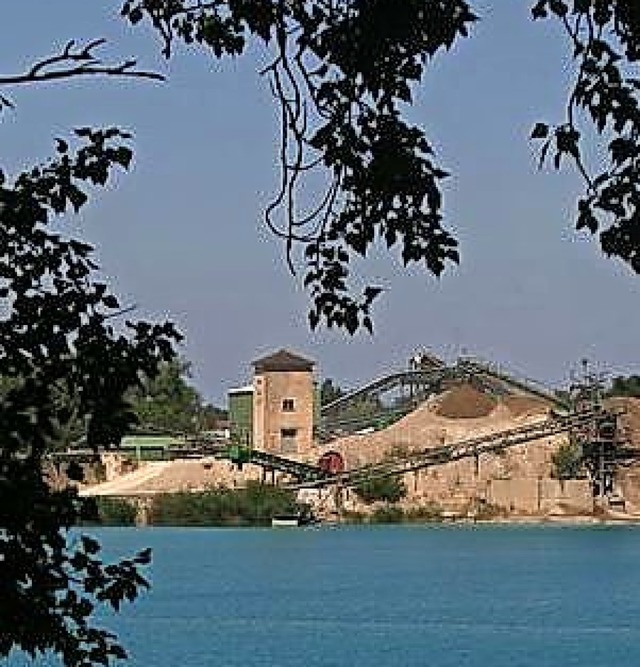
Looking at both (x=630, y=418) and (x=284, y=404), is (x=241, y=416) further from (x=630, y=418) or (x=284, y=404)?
(x=630, y=418)

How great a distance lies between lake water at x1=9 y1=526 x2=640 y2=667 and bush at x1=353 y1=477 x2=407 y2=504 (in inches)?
279

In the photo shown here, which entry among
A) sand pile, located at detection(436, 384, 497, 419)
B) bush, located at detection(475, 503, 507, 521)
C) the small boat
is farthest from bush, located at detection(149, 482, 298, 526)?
sand pile, located at detection(436, 384, 497, 419)

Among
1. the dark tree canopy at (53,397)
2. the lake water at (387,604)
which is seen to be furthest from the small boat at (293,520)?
the dark tree canopy at (53,397)

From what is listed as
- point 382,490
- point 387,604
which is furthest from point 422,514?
point 387,604

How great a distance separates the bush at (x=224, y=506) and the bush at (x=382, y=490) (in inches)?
71.0

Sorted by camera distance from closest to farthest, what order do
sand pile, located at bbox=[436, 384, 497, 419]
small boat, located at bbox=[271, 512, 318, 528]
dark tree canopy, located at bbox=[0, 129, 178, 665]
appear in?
dark tree canopy, located at bbox=[0, 129, 178, 665] < small boat, located at bbox=[271, 512, 318, 528] < sand pile, located at bbox=[436, 384, 497, 419]

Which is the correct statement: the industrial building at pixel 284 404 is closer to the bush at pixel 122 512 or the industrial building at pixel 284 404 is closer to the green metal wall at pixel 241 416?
the green metal wall at pixel 241 416

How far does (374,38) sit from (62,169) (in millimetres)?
844

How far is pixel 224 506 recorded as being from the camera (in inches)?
1938

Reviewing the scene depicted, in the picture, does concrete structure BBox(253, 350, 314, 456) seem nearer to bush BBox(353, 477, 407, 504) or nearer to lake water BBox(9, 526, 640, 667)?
bush BBox(353, 477, 407, 504)

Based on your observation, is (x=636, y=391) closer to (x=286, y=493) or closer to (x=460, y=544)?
(x=286, y=493)

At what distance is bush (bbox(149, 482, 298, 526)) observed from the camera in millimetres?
48312

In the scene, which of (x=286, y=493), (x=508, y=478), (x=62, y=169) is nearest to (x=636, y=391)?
(x=508, y=478)

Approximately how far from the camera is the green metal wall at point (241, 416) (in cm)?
5303
